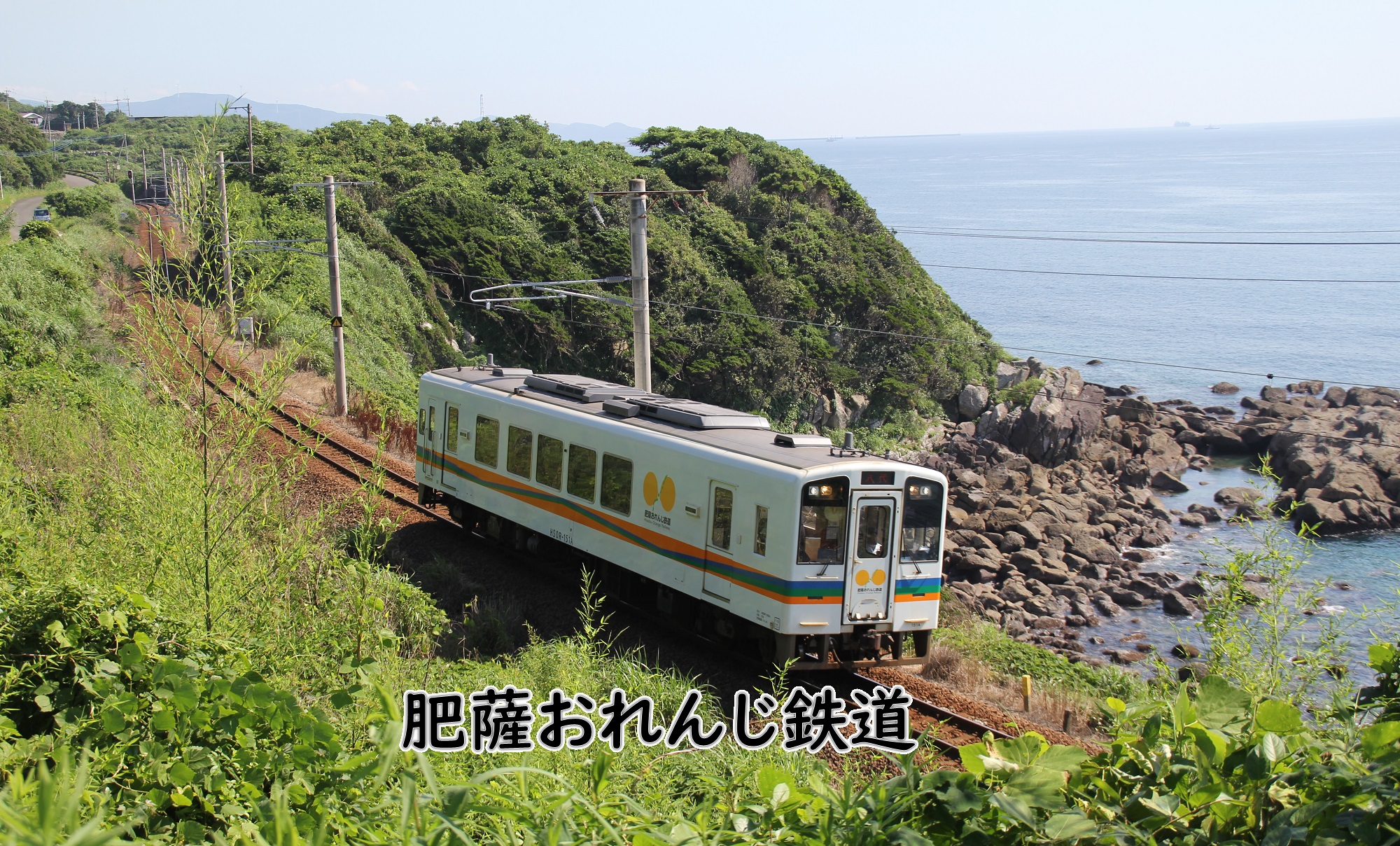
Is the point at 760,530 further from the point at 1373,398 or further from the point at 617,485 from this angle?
the point at 1373,398

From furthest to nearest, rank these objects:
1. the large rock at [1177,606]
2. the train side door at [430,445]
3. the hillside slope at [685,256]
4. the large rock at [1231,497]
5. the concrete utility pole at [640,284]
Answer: the hillside slope at [685,256] < the large rock at [1231,497] < the large rock at [1177,606] < the train side door at [430,445] < the concrete utility pole at [640,284]

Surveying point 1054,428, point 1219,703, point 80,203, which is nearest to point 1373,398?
point 1054,428

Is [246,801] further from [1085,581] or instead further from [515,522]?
[1085,581]

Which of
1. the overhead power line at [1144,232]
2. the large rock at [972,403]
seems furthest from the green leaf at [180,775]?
the overhead power line at [1144,232]

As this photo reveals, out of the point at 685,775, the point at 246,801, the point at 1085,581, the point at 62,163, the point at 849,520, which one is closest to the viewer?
the point at 246,801

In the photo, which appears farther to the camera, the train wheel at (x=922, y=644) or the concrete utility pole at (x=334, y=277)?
the concrete utility pole at (x=334, y=277)

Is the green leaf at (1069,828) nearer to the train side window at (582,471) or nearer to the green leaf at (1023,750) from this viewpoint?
the green leaf at (1023,750)

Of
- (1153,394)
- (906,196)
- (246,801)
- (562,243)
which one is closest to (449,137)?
(562,243)

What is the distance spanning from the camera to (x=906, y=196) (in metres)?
143

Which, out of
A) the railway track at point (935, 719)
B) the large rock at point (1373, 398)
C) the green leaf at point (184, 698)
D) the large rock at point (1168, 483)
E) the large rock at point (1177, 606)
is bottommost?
the large rock at point (1177, 606)

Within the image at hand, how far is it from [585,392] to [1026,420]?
28.5 metres

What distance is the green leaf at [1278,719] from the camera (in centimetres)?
283

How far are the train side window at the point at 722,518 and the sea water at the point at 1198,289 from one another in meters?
9.94

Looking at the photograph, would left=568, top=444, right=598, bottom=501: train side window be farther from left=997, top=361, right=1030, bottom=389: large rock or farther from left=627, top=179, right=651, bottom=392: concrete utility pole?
left=997, top=361, right=1030, bottom=389: large rock
